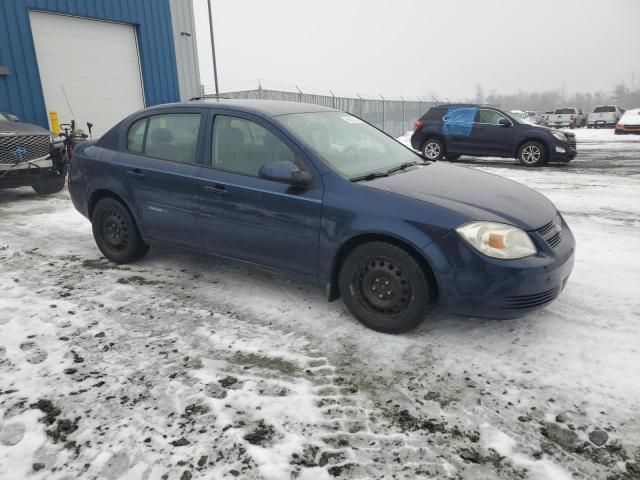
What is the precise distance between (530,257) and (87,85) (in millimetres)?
13526

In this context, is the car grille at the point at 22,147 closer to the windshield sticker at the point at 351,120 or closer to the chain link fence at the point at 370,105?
the windshield sticker at the point at 351,120

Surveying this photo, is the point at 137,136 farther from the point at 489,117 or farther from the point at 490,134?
the point at 489,117

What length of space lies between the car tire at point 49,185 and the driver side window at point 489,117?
33.0 ft


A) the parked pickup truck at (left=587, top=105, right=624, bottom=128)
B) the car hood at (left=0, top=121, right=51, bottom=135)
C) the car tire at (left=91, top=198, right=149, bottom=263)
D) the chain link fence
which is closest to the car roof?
the car tire at (left=91, top=198, right=149, bottom=263)

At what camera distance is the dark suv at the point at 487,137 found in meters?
11.6

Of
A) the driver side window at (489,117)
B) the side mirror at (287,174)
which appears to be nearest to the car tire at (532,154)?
the driver side window at (489,117)

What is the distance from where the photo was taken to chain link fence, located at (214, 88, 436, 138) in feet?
57.6

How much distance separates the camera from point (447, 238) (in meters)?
2.96

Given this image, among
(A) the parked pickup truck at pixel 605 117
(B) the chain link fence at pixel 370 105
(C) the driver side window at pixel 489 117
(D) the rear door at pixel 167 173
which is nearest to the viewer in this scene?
(D) the rear door at pixel 167 173

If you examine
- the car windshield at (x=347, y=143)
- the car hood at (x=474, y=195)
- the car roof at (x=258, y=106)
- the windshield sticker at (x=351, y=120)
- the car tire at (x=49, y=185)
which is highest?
the car roof at (x=258, y=106)

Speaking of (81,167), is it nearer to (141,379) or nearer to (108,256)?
(108,256)

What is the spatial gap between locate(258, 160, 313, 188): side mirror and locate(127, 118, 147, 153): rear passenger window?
1.75m

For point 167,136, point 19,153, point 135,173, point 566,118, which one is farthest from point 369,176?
point 566,118

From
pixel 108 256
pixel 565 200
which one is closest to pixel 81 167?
pixel 108 256
